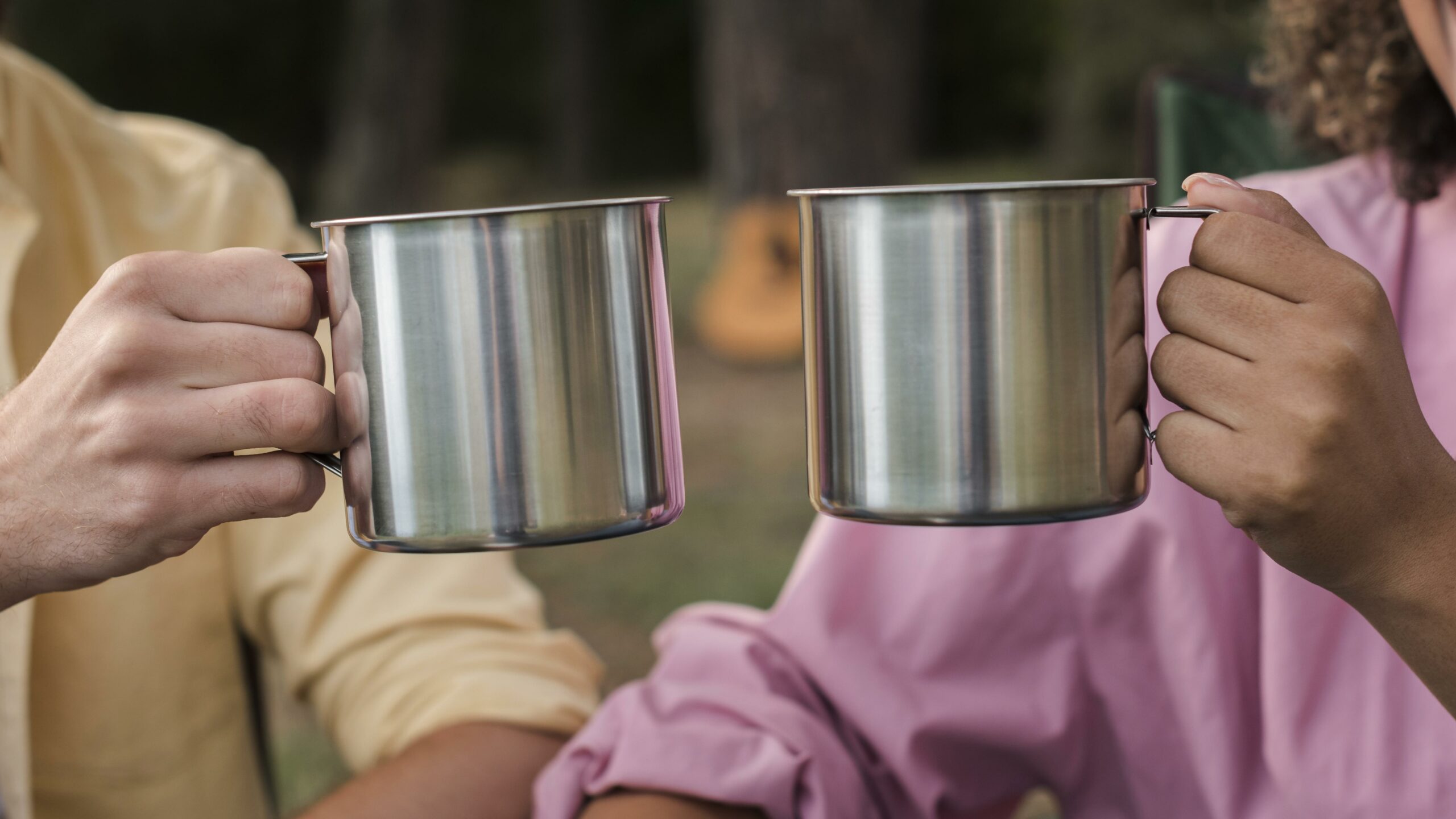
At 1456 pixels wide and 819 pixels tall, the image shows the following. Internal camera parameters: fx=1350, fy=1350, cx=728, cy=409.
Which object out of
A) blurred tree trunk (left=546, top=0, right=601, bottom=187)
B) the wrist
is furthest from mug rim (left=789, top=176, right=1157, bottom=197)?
blurred tree trunk (left=546, top=0, right=601, bottom=187)

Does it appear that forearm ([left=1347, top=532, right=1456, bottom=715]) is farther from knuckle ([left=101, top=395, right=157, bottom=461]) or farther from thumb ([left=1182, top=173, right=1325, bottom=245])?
knuckle ([left=101, top=395, right=157, bottom=461])

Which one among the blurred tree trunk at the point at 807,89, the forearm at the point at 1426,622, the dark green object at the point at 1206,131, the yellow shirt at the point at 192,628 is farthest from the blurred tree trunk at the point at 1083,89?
the forearm at the point at 1426,622

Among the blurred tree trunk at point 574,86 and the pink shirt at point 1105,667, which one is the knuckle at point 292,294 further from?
the blurred tree trunk at point 574,86

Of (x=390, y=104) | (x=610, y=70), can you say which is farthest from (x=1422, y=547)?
(x=610, y=70)

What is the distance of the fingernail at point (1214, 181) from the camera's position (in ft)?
2.91

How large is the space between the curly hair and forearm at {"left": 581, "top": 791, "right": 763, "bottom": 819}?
3.07ft

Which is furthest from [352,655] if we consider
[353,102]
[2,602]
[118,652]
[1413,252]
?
[353,102]

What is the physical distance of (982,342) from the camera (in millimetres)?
803

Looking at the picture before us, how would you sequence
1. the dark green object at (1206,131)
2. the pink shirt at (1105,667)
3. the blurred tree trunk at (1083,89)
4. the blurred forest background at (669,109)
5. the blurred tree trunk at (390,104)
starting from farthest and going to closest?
the blurred tree trunk at (1083,89), the blurred tree trunk at (390,104), the blurred forest background at (669,109), the dark green object at (1206,131), the pink shirt at (1105,667)

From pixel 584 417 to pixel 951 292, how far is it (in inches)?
9.2

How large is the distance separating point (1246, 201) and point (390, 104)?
7.48 m

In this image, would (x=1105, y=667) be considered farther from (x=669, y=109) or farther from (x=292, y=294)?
(x=669, y=109)

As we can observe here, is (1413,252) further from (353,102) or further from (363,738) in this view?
(353,102)

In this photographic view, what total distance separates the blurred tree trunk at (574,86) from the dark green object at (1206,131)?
13756 mm
